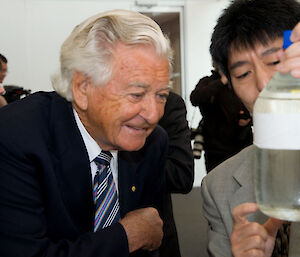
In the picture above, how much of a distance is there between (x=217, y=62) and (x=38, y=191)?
2.51 ft

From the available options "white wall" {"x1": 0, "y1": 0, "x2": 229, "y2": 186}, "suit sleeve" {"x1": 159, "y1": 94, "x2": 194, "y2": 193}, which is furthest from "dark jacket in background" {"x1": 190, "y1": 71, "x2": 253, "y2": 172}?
"white wall" {"x1": 0, "y1": 0, "x2": 229, "y2": 186}

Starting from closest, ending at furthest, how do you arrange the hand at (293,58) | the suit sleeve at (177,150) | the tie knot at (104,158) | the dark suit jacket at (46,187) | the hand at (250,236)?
the hand at (293,58) < the hand at (250,236) < the dark suit jacket at (46,187) < the tie knot at (104,158) < the suit sleeve at (177,150)

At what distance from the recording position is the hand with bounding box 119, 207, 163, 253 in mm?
1271

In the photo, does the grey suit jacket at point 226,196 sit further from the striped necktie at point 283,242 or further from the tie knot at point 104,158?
the tie knot at point 104,158

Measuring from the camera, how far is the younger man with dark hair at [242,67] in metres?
1.29

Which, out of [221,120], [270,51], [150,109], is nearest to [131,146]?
[150,109]

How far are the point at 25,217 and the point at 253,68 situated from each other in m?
0.83

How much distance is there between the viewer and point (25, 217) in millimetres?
1130

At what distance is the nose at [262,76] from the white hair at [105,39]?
30 cm

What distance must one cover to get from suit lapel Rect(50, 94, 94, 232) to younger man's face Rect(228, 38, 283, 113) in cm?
56

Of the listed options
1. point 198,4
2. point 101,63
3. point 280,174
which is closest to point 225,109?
point 101,63

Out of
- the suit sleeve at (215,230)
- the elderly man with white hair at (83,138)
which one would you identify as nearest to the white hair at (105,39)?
the elderly man with white hair at (83,138)

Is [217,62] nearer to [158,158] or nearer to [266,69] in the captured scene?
[266,69]

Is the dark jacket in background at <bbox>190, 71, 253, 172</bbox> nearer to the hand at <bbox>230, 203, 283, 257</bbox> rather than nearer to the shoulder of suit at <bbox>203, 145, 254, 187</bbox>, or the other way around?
the shoulder of suit at <bbox>203, 145, 254, 187</bbox>
